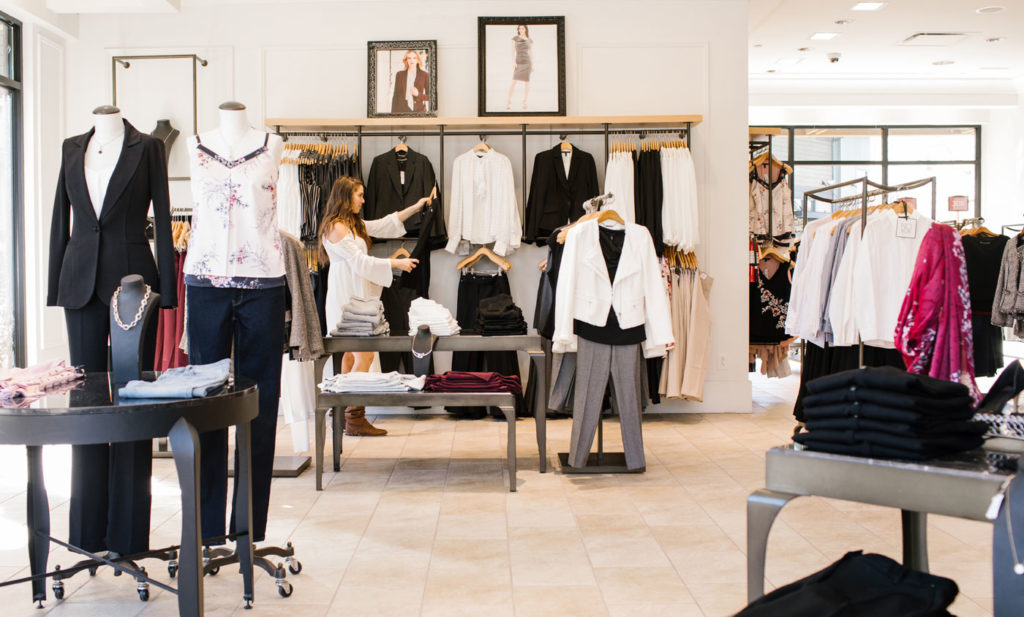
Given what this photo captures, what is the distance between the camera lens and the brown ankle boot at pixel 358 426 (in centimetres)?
563

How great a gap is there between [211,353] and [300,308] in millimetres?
1083

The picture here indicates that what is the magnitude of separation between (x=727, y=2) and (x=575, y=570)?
4.98 metres

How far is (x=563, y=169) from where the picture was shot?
20.4 ft

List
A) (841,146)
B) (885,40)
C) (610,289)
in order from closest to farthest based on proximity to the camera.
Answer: (610,289) < (885,40) < (841,146)

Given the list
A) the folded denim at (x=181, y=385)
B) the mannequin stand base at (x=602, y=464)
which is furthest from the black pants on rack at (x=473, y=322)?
the folded denim at (x=181, y=385)

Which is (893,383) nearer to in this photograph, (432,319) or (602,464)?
(432,319)

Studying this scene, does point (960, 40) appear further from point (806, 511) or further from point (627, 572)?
point (627, 572)

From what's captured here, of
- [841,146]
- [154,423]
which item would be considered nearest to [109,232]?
[154,423]

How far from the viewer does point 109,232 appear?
2.91m

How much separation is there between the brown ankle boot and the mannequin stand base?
147cm

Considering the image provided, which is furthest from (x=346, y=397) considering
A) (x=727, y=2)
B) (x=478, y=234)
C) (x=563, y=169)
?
(x=727, y=2)

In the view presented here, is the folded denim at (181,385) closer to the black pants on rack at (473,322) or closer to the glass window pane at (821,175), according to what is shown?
the black pants on rack at (473,322)

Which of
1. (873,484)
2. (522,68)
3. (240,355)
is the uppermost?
(522,68)

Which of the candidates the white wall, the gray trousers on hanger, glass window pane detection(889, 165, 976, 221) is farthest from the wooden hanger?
glass window pane detection(889, 165, 976, 221)
